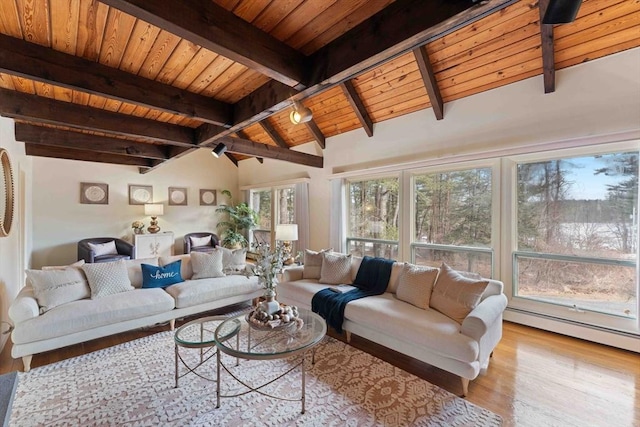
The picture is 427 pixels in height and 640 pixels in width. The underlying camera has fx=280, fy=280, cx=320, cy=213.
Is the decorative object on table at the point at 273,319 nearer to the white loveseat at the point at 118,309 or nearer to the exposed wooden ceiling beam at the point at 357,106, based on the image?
the white loveseat at the point at 118,309

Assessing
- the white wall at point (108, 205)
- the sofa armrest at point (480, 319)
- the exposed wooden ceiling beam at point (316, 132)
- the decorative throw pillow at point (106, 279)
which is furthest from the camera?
the white wall at point (108, 205)

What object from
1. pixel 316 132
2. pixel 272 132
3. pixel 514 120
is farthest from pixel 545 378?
pixel 272 132

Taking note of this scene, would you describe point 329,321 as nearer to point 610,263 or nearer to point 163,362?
point 163,362

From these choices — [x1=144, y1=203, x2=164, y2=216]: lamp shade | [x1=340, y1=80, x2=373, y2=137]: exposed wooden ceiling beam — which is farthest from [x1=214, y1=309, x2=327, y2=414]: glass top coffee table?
[x1=144, y1=203, x2=164, y2=216]: lamp shade

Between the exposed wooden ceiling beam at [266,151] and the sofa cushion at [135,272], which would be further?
the exposed wooden ceiling beam at [266,151]

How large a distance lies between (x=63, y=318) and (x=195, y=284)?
3.93ft

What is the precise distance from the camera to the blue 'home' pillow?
3.36 metres

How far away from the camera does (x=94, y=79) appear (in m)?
2.42

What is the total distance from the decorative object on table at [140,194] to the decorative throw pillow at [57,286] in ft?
13.6

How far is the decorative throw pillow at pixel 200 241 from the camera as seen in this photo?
6.81 meters

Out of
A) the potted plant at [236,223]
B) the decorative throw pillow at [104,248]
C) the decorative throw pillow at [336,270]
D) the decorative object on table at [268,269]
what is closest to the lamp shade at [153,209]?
the decorative throw pillow at [104,248]

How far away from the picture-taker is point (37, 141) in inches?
162

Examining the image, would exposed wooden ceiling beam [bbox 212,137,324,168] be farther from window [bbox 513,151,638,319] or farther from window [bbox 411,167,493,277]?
window [bbox 513,151,638,319]

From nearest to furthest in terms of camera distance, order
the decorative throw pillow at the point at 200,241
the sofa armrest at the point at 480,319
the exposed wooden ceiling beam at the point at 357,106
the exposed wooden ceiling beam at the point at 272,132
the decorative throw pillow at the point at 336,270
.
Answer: the sofa armrest at the point at 480,319, the decorative throw pillow at the point at 336,270, the exposed wooden ceiling beam at the point at 357,106, the exposed wooden ceiling beam at the point at 272,132, the decorative throw pillow at the point at 200,241
